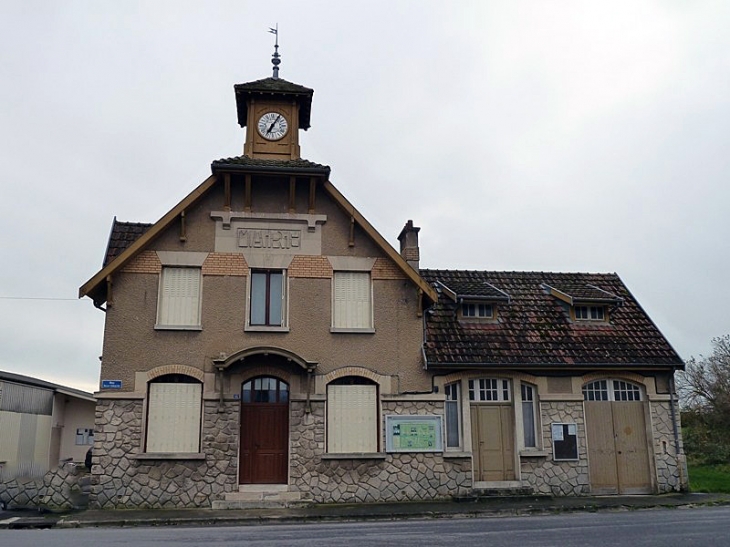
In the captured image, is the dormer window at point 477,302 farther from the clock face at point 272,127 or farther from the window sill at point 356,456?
the clock face at point 272,127

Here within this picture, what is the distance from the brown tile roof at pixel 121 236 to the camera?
19.4 meters

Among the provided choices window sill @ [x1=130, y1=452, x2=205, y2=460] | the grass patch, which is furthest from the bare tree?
window sill @ [x1=130, y1=452, x2=205, y2=460]

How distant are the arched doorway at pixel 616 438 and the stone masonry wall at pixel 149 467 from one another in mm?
9497

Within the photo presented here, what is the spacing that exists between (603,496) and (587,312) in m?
5.16

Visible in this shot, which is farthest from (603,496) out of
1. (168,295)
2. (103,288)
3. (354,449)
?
(103,288)

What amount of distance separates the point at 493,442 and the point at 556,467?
173 cm

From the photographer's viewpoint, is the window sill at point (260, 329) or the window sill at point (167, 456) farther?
the window sill at point (260, 329)

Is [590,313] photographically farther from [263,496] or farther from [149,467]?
[149,467]

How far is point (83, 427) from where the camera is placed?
3150 cm

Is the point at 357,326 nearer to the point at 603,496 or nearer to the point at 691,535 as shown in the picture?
the point at 603,496

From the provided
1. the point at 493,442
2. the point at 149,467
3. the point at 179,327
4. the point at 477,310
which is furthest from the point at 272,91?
the point at 493,442

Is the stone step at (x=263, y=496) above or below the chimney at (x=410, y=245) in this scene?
below

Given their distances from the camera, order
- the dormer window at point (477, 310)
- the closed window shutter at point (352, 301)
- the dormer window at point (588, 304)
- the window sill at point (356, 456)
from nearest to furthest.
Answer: the window sill at point (356, 456) → the closed window shutter at point (352, 301) → the dormer window at point (477, 310) → the dormer window at point (588, 304)

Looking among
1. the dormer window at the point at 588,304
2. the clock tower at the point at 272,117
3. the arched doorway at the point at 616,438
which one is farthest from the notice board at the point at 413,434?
the clock tower at the point at 272,117
